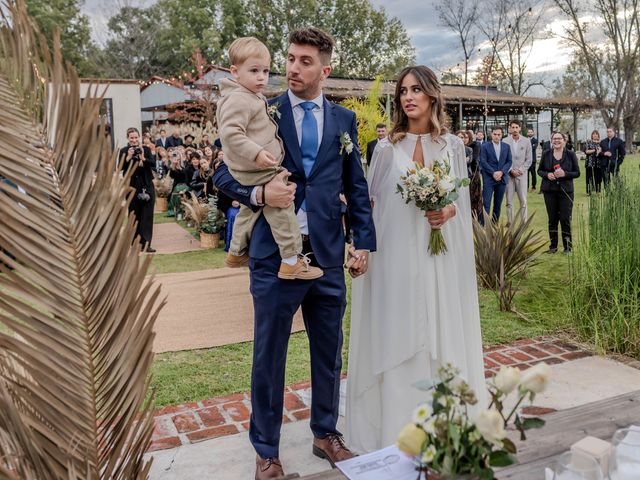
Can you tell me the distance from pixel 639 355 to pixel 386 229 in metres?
2.87

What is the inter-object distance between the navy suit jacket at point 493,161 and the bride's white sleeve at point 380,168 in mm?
9434

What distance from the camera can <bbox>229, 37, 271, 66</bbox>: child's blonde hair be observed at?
3031mm

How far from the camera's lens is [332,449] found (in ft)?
11.0

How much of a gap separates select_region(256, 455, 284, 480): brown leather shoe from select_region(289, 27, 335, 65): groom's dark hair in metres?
2.08

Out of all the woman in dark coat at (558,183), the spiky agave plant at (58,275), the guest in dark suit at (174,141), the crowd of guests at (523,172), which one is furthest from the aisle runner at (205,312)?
the guest in dark suit at (174,141)

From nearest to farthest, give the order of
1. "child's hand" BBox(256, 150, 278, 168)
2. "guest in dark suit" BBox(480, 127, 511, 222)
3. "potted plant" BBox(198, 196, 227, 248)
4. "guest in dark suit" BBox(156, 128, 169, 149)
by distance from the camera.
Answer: "child's hand" BBox(256, 150, 278, 168) < "potted plant" BBox(198, 196, 227, 248) < "guest in dark suit" BBox(480, 127, 511, 222) < "guest in dark suit" BBox(156, 128, 169, 149)

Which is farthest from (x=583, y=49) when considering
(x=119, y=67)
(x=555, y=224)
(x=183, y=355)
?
(x=183, y=355)

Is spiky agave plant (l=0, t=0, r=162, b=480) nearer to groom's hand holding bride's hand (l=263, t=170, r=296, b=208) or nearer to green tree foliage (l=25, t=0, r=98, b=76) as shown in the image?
groom's hand holding bride's hand (l=263, t=170, r=296, b=208)

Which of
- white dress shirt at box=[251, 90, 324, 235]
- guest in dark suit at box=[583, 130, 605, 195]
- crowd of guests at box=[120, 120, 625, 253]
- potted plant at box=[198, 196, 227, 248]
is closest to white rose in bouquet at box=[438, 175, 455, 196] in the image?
white dress shirt at box=[251, 90, 324, 235]

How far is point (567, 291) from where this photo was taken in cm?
586

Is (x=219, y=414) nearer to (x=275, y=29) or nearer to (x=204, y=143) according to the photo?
(x=204, y=143)

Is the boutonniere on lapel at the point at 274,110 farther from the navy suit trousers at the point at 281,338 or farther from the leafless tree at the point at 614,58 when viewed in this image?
the leafless tree at the point at 614,58

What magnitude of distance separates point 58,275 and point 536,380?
1.08 metres

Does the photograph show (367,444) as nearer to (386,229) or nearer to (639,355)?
(386,229)
